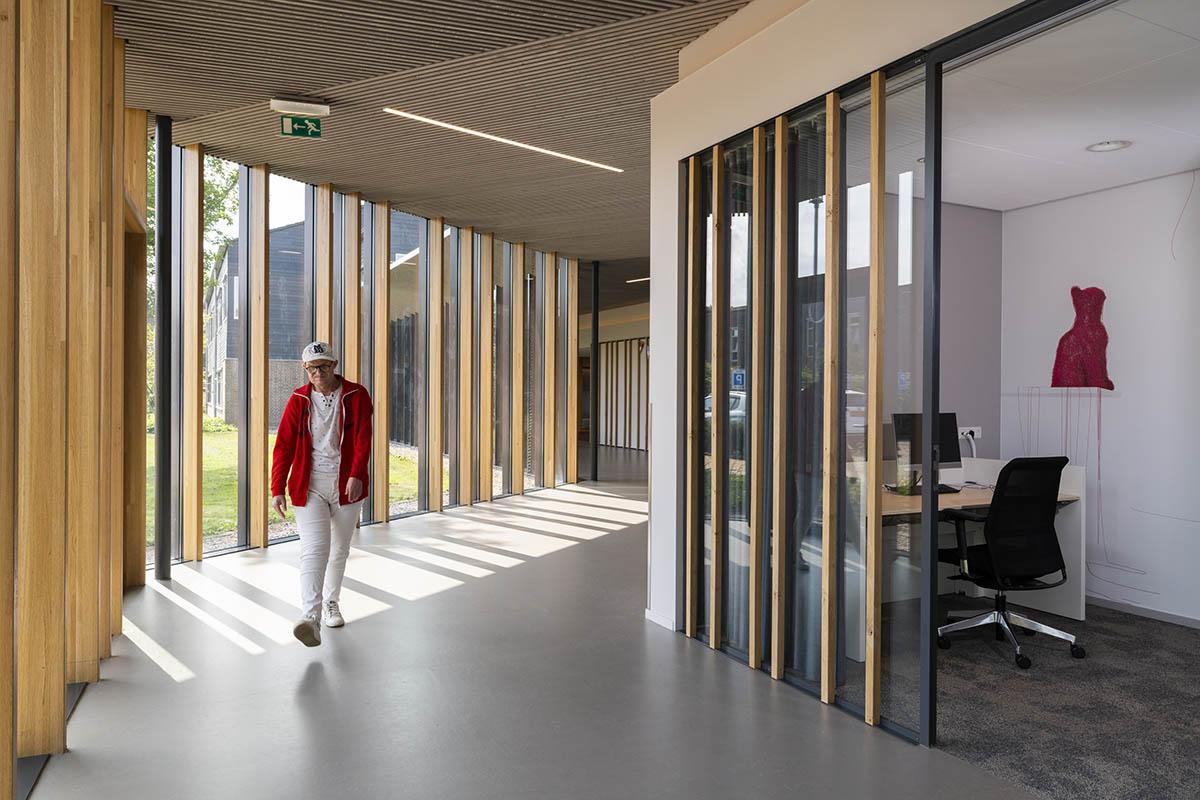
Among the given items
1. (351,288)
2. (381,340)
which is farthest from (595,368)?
(351,288)

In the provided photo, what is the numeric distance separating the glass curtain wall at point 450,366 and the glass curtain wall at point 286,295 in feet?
7.55

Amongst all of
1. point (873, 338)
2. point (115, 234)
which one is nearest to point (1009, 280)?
point (873, 338)

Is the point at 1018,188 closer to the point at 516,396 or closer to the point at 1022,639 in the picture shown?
the point at 1022,639

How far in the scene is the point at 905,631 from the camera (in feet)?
12.5

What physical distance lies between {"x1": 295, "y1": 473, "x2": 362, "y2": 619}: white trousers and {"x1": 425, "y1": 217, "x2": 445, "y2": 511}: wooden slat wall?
5041 millimetres

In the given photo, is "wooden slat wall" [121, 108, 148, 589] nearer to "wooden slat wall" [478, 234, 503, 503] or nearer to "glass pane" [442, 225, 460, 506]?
"glass pane" [442, 225, 460, 506]

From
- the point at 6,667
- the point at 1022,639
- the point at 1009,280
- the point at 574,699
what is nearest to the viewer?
the point at 6,667

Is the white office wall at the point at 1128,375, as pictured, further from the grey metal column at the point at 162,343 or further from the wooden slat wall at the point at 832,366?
the grey metal column at the point at 162,343

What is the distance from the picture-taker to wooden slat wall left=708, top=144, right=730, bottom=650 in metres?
4.98

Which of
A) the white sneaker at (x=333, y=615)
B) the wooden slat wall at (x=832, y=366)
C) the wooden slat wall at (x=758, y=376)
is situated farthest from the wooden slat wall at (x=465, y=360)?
the wooden slat wall at (x=832, y=366)

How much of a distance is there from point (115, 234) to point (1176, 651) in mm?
6741

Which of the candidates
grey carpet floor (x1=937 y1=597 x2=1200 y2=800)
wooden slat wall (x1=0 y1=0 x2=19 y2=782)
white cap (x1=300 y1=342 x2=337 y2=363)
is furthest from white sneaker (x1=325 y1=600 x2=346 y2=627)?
grey carpet floor (x1=937 y1=597 x2=1200 y2=800)

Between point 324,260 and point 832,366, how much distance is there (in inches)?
239

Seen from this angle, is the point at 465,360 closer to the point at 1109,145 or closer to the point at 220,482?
→ the point at 220,482
